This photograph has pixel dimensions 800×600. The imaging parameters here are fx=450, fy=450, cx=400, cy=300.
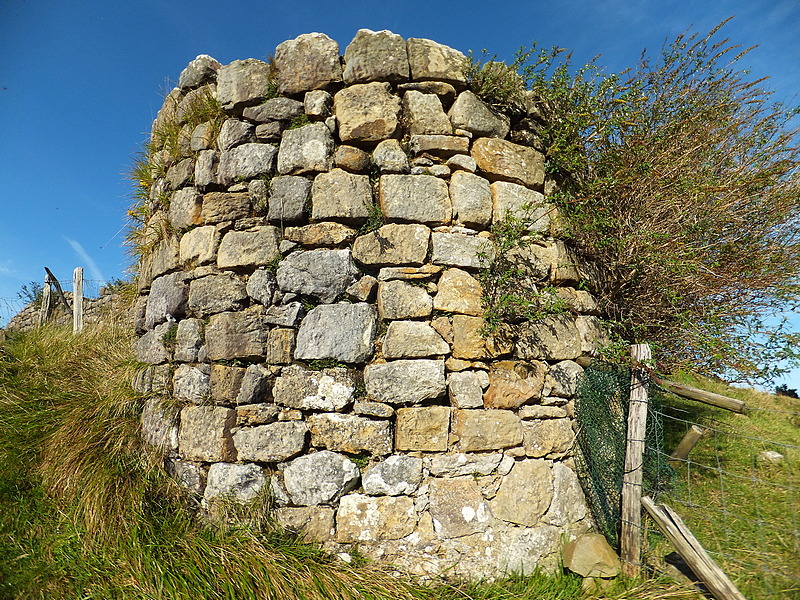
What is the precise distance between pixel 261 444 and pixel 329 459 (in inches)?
17.5

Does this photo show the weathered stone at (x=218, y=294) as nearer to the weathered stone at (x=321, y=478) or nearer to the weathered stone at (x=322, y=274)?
the weathered stone at (x=322, y=274)

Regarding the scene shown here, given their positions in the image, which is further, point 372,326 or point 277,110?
point 277,110

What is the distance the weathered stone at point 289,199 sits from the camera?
9.87 ft

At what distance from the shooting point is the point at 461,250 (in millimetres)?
2902

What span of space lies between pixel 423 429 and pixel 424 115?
2.05 meters

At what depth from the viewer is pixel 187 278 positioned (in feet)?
10.7

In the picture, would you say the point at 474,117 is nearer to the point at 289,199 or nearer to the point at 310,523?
the point at 289,199

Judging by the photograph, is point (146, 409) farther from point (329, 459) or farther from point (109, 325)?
point (109, 325)

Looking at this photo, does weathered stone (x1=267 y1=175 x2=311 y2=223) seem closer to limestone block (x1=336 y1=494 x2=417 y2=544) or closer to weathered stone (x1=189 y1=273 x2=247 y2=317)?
weathered stone (x1=189 y1=273 x2=247 y2=317)

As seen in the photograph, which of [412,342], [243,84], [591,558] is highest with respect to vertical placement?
[243,84]

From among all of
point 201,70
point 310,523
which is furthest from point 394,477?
point 201,70

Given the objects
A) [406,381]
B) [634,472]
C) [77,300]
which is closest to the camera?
[406,381]

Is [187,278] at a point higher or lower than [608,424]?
Answer: higher

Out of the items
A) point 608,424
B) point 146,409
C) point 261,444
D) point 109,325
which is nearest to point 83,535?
point 146,409
